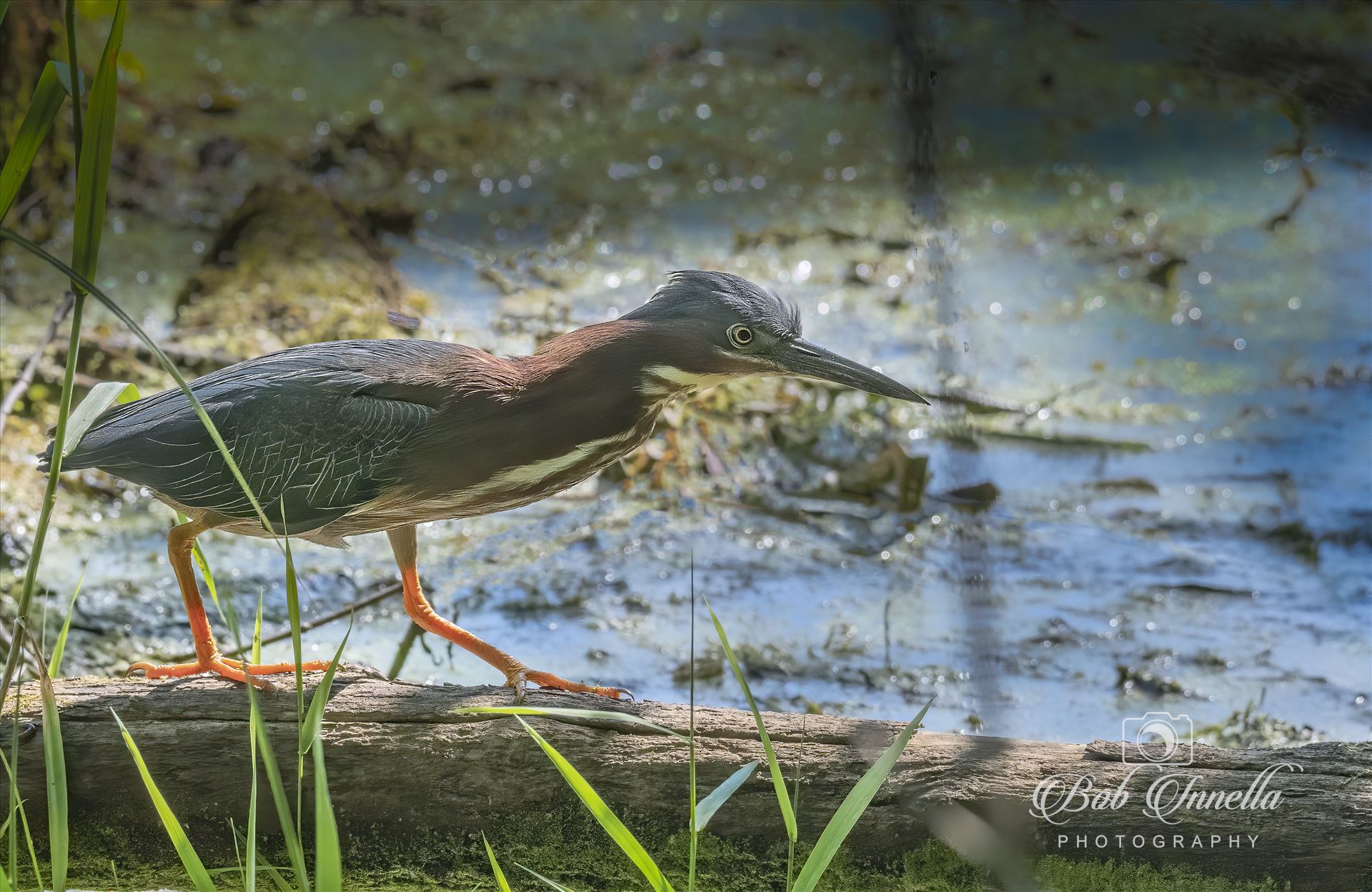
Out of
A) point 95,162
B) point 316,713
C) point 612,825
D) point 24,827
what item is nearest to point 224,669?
point 24,827

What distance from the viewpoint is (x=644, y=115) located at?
7918 mm

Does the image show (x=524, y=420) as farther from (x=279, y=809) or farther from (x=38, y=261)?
(x=38, y=261)

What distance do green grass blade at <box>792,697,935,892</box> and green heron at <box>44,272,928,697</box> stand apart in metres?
0.73

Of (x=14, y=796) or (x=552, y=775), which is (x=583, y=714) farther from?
(x=14, y=796)

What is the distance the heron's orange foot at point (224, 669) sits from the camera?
2.53 m

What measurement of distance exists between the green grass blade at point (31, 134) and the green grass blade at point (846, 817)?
1.47 m

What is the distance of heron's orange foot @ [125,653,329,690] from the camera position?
99.4 inches

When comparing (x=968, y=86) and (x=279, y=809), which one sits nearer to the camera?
(x=279, y=809)

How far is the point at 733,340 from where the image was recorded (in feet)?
8.27

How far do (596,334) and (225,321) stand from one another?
319cm

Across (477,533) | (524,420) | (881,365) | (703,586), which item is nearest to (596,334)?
(524,420)

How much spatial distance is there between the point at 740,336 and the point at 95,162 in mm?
1193

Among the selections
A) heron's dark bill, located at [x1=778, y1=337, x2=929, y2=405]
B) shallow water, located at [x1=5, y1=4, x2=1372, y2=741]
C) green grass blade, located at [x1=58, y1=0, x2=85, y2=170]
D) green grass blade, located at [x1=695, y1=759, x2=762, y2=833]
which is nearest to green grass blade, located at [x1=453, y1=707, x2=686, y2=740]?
green grass blade, located at [x1=695, y1=759, x2=762, y2=833]

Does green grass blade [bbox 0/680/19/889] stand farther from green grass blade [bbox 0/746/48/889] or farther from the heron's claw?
the heron's claw
